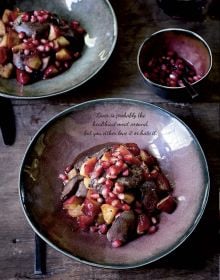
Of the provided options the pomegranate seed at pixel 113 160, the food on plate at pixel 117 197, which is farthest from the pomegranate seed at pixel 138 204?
the pomegranate seed at pixel 113 160

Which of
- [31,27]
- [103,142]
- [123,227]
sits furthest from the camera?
[31,27]

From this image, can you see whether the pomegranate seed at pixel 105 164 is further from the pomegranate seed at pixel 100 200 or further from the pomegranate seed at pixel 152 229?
the pomegranate seed at pixel 152 229

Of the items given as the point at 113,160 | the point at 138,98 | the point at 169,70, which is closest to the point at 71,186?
the point at 113,160

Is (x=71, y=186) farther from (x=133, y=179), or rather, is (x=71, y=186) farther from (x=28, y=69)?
(x=28, y=69)

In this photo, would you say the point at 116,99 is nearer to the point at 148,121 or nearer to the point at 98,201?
the point at 148,121

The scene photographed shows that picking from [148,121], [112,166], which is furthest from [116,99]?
[112,166]
